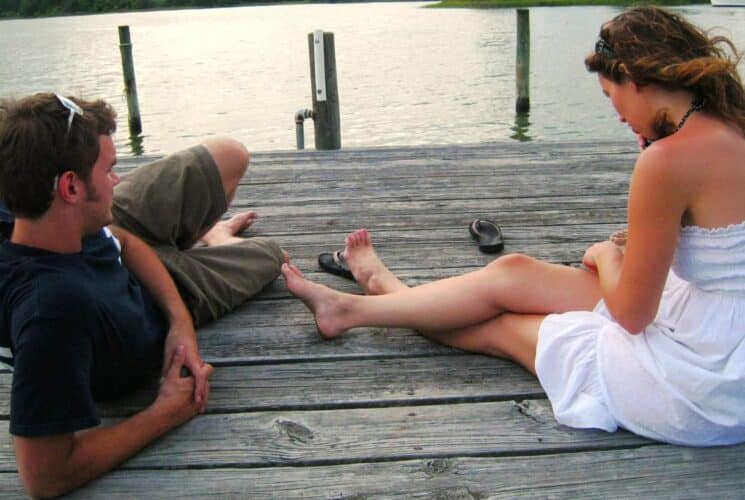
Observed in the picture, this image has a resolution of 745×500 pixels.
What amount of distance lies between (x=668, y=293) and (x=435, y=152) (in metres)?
2.95

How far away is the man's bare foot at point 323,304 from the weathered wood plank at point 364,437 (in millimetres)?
377

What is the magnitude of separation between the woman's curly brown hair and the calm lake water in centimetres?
270

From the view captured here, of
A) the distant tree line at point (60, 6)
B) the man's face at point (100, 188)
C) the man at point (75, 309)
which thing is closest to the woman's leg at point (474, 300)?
the man at point (75, 309)

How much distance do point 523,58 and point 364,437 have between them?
9.13m

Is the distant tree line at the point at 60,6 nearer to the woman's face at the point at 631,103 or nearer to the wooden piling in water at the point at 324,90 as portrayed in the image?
the wooden piling in water at the point at 324,90

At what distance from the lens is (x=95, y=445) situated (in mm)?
1604

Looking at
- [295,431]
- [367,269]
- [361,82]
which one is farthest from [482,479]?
[361,82]

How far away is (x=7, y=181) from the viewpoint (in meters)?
1.48

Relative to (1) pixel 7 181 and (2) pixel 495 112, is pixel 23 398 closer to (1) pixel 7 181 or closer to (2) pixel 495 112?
(1) pixel 7 181

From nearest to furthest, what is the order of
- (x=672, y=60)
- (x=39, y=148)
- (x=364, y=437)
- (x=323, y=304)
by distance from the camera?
(x=39, y=148)
(x=672, y=60)
(x=364, y=437)
(x=323, y=304)

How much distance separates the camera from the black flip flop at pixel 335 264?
275cm

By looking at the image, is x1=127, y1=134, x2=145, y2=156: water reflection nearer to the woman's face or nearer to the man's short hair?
the man's short hair

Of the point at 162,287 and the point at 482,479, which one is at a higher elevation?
the point at 162,287

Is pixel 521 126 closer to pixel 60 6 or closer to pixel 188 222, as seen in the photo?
pixel 188 222
